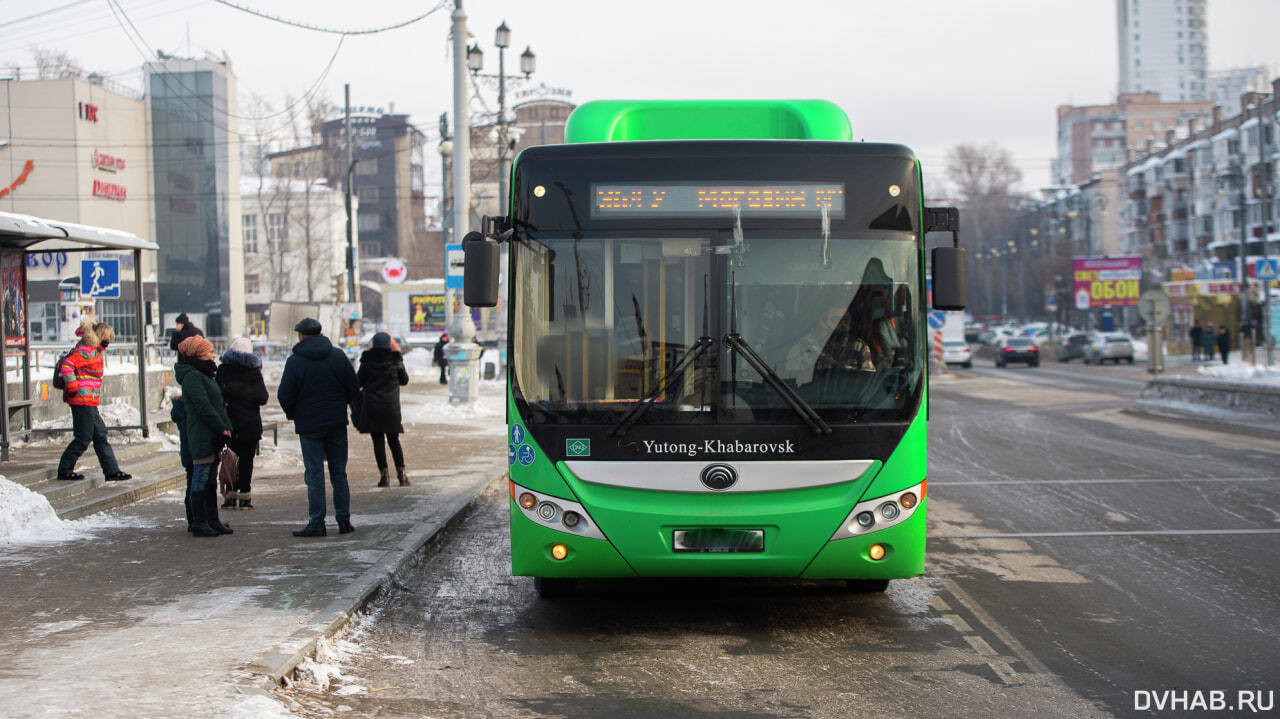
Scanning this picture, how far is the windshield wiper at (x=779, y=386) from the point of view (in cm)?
664

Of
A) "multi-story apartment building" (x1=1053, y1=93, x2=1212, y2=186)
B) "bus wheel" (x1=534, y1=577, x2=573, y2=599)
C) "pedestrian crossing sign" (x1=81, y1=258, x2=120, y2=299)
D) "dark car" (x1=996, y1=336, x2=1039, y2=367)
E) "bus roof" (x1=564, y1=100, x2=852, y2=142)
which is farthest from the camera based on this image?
"multi-story apartment building" (x1=1053, y1=93, x2=1212, y2=186)

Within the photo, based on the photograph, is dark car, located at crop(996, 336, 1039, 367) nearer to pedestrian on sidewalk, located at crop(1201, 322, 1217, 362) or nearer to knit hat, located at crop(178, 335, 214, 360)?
pedestrian on sidewalk, located at crop(1201, 322, 1217, 362)

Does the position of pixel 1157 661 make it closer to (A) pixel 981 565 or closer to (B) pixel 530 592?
(A) pixel 981 565

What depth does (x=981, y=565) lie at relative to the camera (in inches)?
346

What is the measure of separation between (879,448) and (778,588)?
1884 mm

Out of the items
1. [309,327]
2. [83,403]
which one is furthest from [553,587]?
[83,403]

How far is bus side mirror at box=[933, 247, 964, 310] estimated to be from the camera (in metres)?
6.95

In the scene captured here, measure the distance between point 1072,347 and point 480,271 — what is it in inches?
2376

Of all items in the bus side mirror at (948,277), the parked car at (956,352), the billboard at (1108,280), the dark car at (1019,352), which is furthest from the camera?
the billboard at (1108,280)

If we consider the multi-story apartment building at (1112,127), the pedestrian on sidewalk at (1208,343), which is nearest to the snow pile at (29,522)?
the pedestrian on sidewalk at (1208,343)

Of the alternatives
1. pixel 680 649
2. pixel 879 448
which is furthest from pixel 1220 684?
pixel 680 649

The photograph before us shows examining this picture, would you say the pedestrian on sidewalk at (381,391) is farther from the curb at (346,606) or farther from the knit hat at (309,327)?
the knit hat at (309,327)

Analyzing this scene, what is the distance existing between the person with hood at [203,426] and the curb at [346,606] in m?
1.65

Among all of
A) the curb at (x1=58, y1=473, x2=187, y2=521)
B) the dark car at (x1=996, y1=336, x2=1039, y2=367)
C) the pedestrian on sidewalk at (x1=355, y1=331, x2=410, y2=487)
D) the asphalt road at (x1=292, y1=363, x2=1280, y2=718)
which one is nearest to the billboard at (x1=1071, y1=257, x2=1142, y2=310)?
the dark car at (x1=996, y1=336, x2=1039, y2=367)
